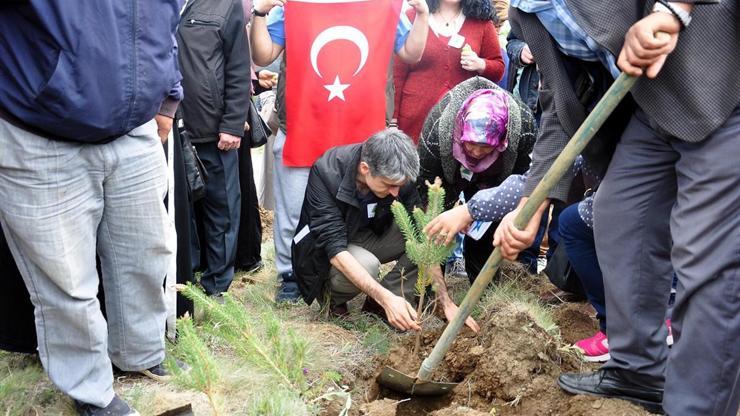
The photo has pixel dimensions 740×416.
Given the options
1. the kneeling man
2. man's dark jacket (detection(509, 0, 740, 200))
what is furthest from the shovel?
the kneeling man

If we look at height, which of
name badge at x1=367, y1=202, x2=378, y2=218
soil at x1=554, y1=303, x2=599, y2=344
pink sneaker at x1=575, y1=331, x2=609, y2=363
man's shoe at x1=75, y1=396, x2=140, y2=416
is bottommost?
soil at x1=554, y1=303, x2=599, y2=344

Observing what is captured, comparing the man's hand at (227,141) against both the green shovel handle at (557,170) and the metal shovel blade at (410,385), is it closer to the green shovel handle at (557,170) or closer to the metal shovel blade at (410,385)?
the metal shovel blade at (410,385)

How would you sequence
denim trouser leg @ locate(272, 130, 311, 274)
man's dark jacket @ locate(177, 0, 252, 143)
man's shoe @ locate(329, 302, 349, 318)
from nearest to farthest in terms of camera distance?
man's dark jacket @ locate(177, 0, 252, 143), man's shoe @ locate(329, 302, 349, 318), denim trouser leg @ locate(272, 130, 311, 274)

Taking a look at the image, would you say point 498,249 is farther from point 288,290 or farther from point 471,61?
point 471,61

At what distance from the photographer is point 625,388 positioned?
280 cm

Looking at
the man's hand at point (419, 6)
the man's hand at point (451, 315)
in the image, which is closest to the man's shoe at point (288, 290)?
the man's hand at point (451, 315)

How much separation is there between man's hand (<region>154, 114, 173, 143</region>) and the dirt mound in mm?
1351

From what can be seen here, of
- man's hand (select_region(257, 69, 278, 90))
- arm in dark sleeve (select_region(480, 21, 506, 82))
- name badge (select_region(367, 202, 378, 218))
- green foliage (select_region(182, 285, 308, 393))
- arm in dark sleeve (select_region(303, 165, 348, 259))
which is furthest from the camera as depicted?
man's hand (select_region(257, 69, 278, 90))

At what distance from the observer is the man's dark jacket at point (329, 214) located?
3.80 m

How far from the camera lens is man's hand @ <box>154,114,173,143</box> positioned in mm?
3053

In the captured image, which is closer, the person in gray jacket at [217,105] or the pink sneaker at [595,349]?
the pink sneaker at [595,349]

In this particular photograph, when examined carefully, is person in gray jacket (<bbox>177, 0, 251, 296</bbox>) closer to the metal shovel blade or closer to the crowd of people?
the crowd of people

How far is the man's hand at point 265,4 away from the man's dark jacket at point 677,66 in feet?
5.94

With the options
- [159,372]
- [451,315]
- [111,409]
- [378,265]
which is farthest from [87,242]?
[451,315]
